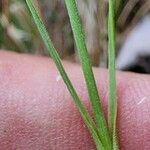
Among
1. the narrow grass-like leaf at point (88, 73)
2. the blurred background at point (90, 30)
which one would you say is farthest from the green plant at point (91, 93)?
the blurred background at point (90, 30)

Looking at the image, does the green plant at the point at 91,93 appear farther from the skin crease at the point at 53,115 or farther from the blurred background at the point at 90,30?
the blurred background at the point at 90,30

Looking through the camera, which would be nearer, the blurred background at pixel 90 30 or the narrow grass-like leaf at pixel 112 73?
the narrow grass-like leaf at pixel 112 73

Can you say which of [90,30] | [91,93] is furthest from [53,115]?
[90,30]

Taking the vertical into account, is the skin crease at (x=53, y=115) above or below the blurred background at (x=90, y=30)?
below

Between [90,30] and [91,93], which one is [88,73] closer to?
[91,93]

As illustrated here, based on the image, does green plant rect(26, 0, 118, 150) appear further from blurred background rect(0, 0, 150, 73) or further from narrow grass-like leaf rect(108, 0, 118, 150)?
blurred background rect(0, 0, 150, 73)
